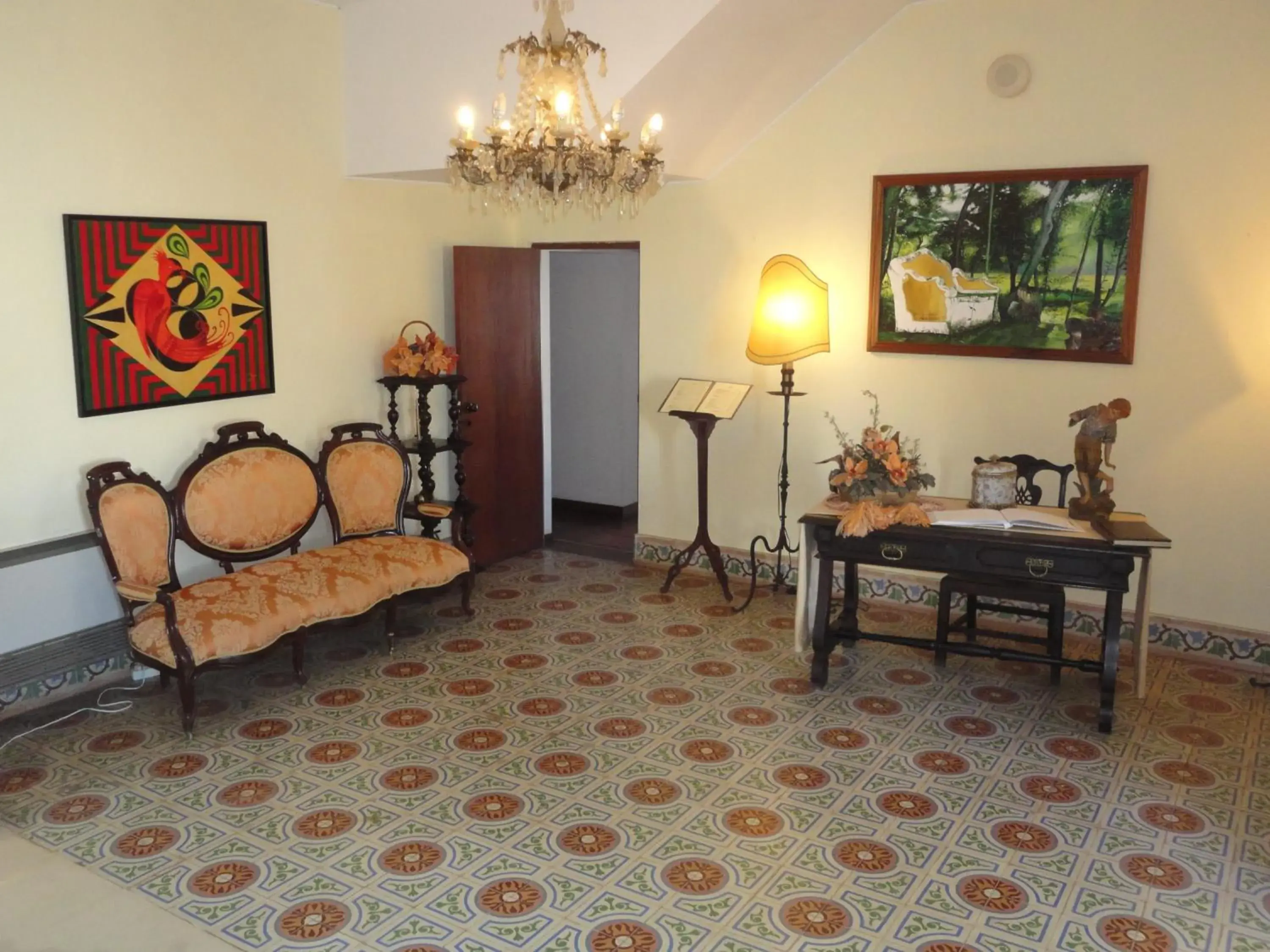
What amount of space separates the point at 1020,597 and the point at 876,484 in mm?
869

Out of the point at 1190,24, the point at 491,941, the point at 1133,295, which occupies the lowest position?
the point at 491,941

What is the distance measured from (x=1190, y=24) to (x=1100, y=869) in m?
3.98

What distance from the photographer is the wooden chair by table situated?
5.07m

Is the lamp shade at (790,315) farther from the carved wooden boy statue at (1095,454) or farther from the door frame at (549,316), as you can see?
the carved wooden boy statue at (1095,454)

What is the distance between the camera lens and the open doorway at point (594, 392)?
8492 millimetres

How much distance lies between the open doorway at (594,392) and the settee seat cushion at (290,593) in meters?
2.44

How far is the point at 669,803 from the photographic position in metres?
4.09

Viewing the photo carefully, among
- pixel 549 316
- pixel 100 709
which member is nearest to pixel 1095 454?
pixel 549 316

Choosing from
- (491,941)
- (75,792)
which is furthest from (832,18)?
(75,792)

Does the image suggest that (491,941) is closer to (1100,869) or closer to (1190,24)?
(1100,869)

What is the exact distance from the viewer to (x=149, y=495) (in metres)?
5.11

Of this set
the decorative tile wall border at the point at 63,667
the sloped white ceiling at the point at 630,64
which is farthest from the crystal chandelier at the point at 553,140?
the decorative tile wall border at the point at 63,667

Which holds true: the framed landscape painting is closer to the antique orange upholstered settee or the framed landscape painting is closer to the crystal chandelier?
the crystal chandelier

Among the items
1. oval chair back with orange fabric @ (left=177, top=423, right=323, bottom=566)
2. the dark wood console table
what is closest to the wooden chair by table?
the dark wood console table
